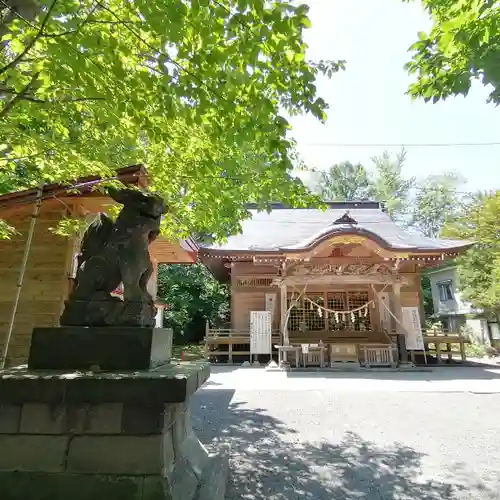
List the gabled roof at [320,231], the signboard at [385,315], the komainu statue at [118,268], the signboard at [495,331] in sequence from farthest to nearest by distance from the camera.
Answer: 1. the signboard at [495,331]
2. the signboard at [385,315]
3. the gabled roof at [320,231]
4. the komainu statue at [118,268]

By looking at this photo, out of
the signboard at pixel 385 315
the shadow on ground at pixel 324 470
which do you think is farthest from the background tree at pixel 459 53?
the signboard at pixel 385 315

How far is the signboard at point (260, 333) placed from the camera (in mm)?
11953

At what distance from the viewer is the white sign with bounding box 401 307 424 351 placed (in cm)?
1151

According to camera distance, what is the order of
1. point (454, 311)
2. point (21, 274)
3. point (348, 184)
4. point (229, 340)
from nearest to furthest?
point (21, 274)
point (229, 340)
point (454, 311)
point (348, 184)

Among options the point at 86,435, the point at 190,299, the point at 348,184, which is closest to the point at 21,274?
the point at 86,435

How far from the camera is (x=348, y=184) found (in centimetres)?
3400

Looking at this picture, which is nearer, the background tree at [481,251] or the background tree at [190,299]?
the background tree at [481,251]

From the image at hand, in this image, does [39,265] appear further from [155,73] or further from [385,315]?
[385,315]

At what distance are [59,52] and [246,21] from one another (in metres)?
1.39

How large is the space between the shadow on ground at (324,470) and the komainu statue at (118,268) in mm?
1835

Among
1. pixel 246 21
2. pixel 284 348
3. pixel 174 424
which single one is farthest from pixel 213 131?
pixel 284 348

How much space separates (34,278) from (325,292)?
10.5 m

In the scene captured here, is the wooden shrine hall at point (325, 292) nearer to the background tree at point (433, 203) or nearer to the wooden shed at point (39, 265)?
the wooden shed at point (39, 265)

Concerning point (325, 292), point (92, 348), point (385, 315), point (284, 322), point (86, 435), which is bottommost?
point (86, 435)
